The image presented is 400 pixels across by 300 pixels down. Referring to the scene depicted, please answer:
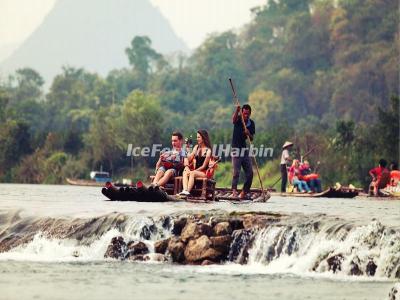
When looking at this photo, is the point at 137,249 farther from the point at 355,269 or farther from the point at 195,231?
the point at 355,269

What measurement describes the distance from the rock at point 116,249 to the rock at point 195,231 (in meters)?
1.04

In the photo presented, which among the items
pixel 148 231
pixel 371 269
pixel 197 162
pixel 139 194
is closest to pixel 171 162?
pixel 197 162

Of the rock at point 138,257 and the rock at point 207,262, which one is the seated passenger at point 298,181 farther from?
the rock at point 207,262

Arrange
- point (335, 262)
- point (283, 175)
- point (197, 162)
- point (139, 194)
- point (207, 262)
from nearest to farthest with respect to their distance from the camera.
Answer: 1. point (335, 262)
2. point (207, 262)
3. point (197, 162)
4. point (139, 194)
5. point (283, 175)

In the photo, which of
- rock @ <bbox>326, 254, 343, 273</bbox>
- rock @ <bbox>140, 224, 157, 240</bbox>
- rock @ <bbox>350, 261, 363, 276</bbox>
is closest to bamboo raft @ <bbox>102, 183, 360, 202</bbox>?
rock @ <bbox>140, 224, 157, 240</bbox>

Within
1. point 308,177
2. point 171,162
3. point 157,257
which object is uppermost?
point 308,177

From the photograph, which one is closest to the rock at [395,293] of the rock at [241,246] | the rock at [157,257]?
the rock at [241,246]

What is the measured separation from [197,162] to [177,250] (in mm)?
5310

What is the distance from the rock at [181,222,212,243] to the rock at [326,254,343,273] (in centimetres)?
216

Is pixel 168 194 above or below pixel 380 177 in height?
below

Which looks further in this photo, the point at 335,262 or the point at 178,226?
the point at 178,226

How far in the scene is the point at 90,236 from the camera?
771 inches

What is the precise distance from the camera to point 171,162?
2372cm

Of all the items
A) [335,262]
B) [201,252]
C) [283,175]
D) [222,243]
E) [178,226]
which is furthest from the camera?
[283,175]
